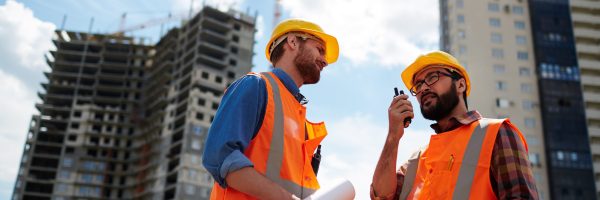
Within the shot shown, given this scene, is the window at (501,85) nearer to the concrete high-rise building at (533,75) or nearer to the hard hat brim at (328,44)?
the concrete high-rise building at (533,75)

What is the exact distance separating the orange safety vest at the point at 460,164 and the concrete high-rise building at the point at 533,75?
6784 cm

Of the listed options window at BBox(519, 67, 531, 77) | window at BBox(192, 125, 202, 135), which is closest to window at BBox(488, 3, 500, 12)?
window at BBox(519, 67, 531, 77)

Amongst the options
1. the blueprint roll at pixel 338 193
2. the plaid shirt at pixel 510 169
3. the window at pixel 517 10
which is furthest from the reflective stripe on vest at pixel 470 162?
the window at pixel 517 10

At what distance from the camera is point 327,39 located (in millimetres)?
4574

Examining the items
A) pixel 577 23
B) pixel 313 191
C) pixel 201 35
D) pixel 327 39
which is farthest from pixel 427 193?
pixel 201 35

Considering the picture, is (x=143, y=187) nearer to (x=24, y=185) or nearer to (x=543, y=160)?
(x=24, y=185)

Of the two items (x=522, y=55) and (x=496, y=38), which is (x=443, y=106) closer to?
(x=496, y=38)

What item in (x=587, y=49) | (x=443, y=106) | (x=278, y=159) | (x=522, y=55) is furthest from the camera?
(x=587, y=49)

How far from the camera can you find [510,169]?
12.7 feet

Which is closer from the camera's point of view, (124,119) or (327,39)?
(327,39)

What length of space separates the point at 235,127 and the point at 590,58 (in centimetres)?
8426

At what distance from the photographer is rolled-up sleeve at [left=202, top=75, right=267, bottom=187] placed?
3.37 meters

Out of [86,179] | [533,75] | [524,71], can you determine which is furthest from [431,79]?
[86,179]

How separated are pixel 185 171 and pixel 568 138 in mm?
48828
